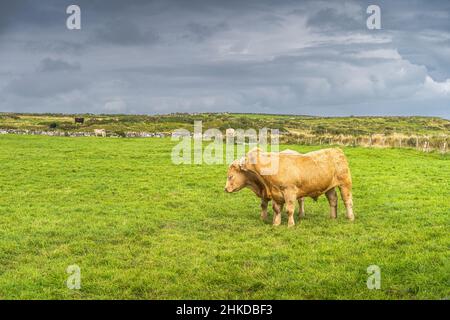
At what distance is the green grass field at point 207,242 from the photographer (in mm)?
9414

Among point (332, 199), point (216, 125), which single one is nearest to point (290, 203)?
point (332, 199)

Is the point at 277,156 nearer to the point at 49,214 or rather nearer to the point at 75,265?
the point at 75,265

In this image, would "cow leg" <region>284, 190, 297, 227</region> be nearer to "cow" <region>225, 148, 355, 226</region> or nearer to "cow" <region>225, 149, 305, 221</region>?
"cow" <region>225, 148, 355, 226</region>

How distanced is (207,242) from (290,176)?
3.36 m

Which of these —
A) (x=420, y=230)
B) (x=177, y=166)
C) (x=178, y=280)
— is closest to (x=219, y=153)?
(x=177, y=166)

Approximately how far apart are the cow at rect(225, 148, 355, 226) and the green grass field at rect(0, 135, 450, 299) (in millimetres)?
916

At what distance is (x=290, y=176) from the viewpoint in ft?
→ 46.8

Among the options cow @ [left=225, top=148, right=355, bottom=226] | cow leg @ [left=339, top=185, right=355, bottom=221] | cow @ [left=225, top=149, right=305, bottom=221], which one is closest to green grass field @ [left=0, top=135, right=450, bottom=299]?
cow leg @ [left=339, top=185, right=355, bottom=221]

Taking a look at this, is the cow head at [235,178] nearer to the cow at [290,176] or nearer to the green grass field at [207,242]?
the cow at [290,176]

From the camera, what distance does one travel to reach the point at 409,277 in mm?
9539

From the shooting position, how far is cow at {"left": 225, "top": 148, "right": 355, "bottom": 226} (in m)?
14.3
